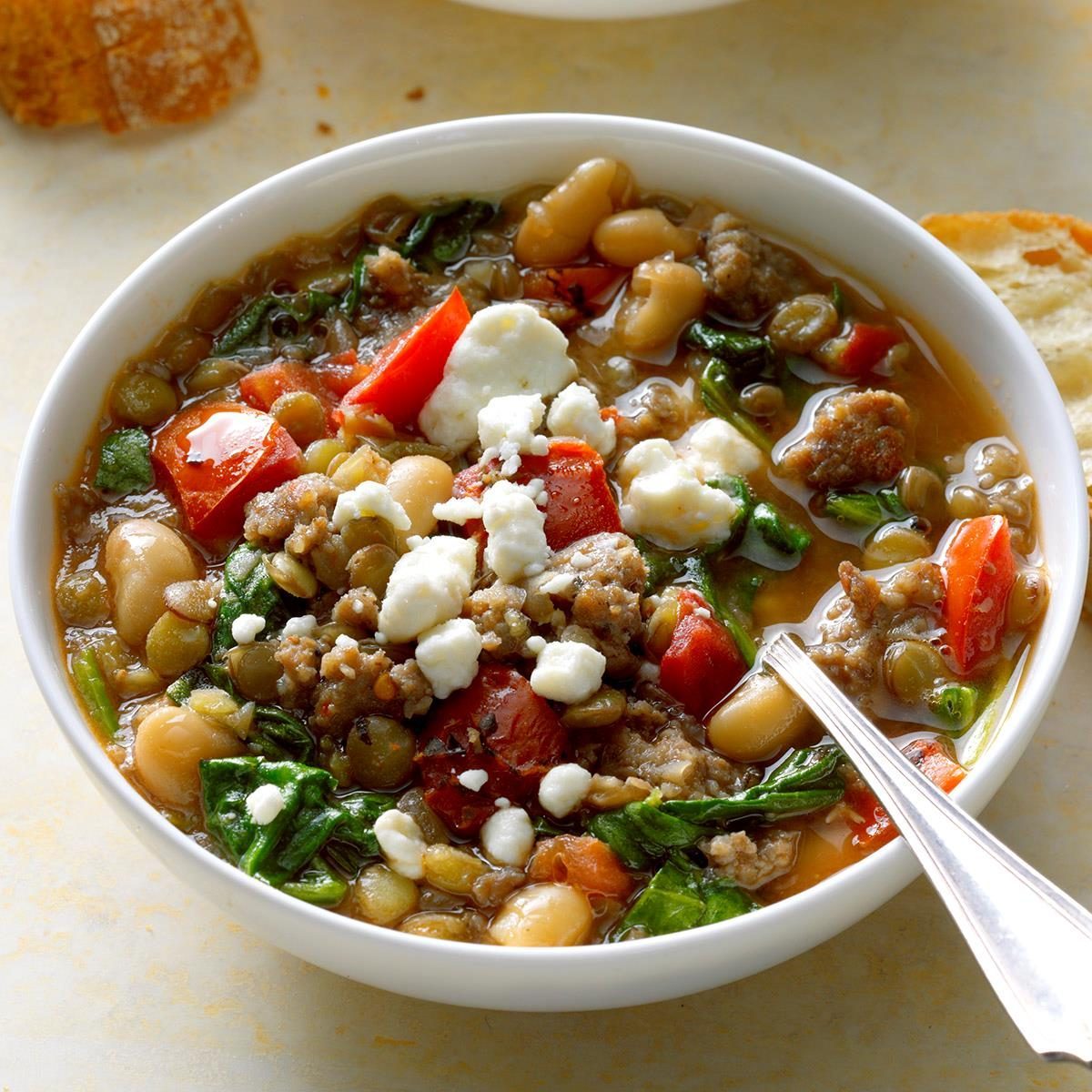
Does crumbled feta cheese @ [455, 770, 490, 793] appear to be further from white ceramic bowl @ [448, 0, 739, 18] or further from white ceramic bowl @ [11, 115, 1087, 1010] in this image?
white ceramic bowl @ [448, 0, 739, 18]

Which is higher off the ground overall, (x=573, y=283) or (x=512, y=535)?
(x=573, y=283)

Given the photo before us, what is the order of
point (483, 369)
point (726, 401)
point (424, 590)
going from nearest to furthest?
point (424, 590), point (483, 369), point (726, 401)

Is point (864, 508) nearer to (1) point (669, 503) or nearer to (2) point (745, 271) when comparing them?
(1) point (669, 503)

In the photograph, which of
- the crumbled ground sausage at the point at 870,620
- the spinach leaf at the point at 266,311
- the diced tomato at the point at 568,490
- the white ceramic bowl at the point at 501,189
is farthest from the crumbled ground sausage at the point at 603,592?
the spinach leaf at the point at 266,311

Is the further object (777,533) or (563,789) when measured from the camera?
(777,533)

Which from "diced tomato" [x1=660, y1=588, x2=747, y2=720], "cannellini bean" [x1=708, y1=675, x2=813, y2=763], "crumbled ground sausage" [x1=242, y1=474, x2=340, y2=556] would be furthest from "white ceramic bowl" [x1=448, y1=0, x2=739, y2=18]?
"cannellini bean" [x1=708, y1=675, x2=813, y2=763]

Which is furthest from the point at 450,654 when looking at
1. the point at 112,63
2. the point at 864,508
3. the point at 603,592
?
the point at 112,63
